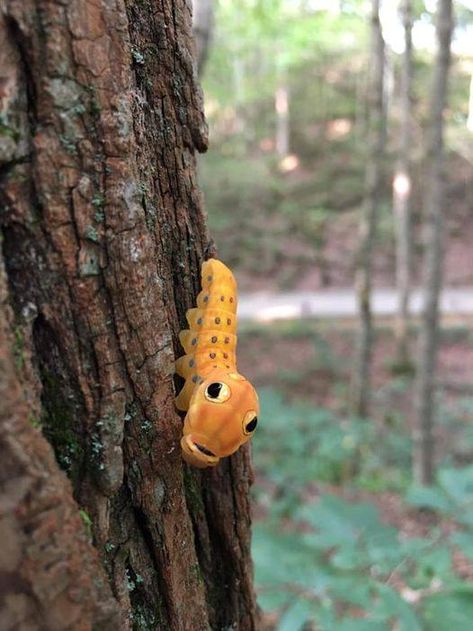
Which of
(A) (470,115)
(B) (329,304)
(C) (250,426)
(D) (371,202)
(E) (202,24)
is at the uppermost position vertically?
(E) (202,24)

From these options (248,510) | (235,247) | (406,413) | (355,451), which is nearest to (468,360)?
(406,413)

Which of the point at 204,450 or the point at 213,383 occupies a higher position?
the point at 213,383

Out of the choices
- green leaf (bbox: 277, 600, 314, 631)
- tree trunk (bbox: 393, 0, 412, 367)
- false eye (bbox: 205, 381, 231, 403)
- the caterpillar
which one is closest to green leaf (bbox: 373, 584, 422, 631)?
green leaf (bbox: 277, 600, 314, 631)

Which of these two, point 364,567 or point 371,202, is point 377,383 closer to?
point 371,202

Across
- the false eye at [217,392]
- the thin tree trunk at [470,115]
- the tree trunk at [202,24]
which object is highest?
the tree trunk at [202,24]

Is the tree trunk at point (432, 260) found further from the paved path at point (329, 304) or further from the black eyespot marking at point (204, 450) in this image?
the paved path at point (329, 304)

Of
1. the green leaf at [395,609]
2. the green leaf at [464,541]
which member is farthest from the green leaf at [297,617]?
the green leaf at [464,541]

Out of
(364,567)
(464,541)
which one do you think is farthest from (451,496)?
(364,567)

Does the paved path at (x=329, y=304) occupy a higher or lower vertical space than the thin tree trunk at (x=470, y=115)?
lower
